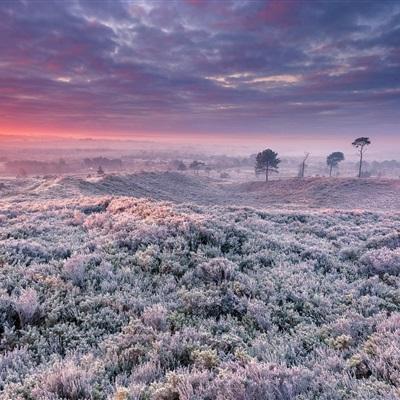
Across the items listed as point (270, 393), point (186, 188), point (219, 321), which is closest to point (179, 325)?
point (219, 321)

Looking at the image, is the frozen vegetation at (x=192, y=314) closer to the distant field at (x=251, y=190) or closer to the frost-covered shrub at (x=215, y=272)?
the frost-covered shrub at (x=215, y=272)

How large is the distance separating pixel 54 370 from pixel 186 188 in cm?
7040

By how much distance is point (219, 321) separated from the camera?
6254mm

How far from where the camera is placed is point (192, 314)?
21.6 feet

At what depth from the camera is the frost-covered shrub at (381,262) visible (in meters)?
9.56

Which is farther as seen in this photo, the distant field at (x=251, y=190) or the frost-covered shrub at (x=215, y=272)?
the distant field at (x=251, y=190)

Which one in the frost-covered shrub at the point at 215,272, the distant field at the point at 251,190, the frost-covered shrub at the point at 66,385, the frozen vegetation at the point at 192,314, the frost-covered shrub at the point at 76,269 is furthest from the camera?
the distant field at the point at 251,190

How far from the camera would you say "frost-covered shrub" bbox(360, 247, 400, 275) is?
9.56 meters

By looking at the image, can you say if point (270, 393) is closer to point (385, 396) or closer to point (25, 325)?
point (385, 396)

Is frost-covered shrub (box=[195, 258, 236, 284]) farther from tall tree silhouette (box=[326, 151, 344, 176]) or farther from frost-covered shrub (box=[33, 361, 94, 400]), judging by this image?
tall tree silhouette (box=[326, 151, 344, 176])

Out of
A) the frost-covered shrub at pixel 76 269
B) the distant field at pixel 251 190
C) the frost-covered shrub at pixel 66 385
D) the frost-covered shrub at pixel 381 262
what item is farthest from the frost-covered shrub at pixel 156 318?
the distant field at pixel 251 190

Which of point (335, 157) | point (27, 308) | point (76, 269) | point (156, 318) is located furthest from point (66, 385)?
point (335, 157)

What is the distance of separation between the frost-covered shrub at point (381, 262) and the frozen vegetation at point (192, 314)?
0.04m

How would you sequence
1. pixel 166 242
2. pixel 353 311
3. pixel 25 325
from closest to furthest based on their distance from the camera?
pixel 25 325 < pixel 353 311 < pixel 166 242
